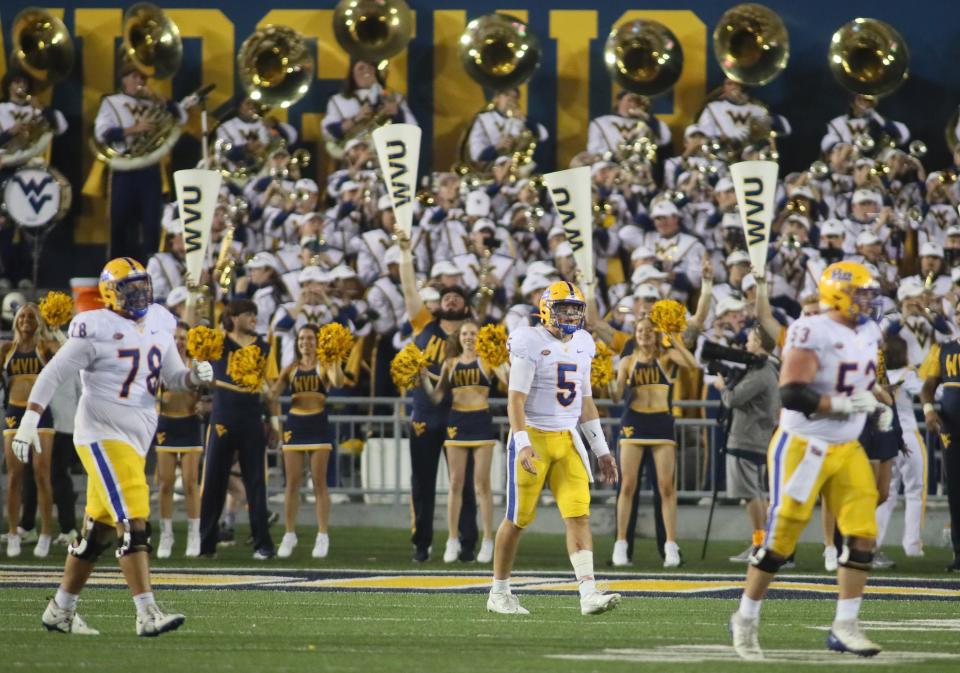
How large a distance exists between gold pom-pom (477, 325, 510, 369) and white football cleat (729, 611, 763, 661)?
6.04m

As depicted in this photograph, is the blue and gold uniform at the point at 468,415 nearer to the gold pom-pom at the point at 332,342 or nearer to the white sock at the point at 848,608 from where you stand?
the gold pom-pom at the point at 332,342

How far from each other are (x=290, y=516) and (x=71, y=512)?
185cm

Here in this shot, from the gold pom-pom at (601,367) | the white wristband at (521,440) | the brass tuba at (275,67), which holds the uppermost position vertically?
the brass tuba at (275,67)

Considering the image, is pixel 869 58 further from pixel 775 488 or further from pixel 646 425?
pixel 775 488

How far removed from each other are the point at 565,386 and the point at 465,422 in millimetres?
3909

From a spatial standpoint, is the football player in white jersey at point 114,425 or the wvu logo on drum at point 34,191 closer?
the football player in white jersey at point 114,425

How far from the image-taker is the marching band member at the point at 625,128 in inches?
846

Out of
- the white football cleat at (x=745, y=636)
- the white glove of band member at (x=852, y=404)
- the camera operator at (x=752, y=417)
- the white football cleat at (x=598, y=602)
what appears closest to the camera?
the white football cleat at (x=745, y=636)

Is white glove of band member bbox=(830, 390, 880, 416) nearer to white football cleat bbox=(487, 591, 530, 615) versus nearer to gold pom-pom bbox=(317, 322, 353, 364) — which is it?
white football cleat bbox=(487, 591, 530, 615)

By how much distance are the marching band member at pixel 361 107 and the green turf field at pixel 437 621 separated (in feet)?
26.4

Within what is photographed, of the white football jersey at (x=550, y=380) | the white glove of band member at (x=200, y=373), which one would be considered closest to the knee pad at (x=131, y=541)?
the white glove of band member at (x=200, y=373)

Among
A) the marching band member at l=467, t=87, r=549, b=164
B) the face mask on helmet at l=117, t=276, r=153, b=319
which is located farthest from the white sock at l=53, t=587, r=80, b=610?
the marching band member at l=467, t=87, r=549, b=164

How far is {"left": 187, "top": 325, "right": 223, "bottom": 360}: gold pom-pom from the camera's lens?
44.5ft

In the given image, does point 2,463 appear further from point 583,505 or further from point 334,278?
point 583,505
